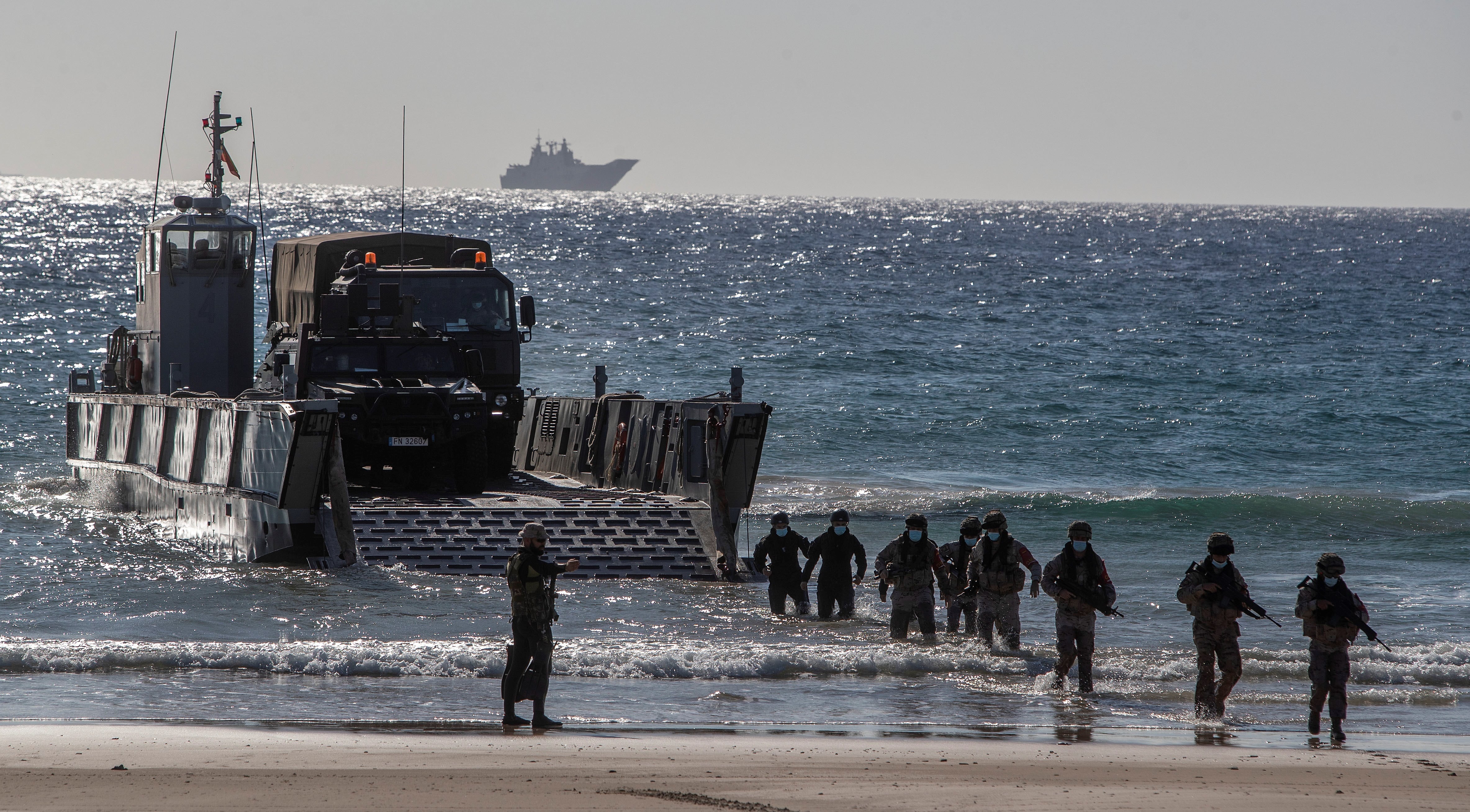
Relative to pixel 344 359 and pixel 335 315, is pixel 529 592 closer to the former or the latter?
pixel 344 359

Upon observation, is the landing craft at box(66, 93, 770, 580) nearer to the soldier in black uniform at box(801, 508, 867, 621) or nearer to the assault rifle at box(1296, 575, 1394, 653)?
the soldier in black uniform at box(801, 508, 867, 621)

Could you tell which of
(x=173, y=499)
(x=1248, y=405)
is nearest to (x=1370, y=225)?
(x=1248, y=405)

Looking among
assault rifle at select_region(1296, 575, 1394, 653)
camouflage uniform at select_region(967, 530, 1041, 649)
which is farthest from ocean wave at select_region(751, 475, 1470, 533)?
assault rifle at select_region(1296, 575, 1394, 653)

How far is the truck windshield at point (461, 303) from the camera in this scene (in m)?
17.6

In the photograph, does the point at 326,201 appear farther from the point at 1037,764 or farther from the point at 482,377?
the point at 1037,764

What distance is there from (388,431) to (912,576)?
6.23 meters

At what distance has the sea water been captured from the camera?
10758 millimetres

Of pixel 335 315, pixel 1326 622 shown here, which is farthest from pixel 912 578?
pixel 335 315

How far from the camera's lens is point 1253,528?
22062 millimetres

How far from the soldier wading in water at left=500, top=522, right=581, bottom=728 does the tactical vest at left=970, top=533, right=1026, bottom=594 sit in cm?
400

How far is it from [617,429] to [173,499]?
547 centimetres

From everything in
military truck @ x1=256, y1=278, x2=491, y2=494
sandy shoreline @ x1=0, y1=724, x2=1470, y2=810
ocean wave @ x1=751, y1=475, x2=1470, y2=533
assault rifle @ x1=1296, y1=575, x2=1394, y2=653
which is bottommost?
ocean wave @ x1=751, y1=475, x2=1470, y2=533

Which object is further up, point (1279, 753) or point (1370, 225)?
point (1370, 225)

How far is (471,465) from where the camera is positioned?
1612 centimetres
